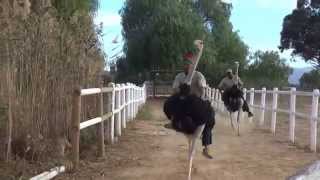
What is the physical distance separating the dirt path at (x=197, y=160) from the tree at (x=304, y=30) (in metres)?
35.1

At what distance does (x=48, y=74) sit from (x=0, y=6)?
4.66ft

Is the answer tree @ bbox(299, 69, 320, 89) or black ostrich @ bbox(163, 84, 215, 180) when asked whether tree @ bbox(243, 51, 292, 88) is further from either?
black ostrich @ bbox(163, 84, 215, 180)

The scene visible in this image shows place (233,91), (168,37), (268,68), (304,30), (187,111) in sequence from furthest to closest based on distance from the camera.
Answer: (268,68), (304,30), (168,37), (233,91), (187,111)

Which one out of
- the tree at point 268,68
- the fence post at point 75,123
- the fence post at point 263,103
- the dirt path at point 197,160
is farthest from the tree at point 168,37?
the fence post at point 75,123

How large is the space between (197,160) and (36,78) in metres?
3.41

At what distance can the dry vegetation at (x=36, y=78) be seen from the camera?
948 cm

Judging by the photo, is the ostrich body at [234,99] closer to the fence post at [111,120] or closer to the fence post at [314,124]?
the fence post at [314,124]

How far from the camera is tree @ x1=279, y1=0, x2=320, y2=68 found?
166 feet

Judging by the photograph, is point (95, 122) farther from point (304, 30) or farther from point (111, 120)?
point (304, 30)

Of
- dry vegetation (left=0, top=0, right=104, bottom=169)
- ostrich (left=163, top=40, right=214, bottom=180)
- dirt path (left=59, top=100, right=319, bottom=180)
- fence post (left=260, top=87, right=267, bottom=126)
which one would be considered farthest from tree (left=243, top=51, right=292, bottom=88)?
ostrich (left=163, top=40, right=214, bottom=180)

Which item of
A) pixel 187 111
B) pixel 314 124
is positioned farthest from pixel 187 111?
pixel 314 124

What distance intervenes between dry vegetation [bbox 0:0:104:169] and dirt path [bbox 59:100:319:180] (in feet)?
2.52

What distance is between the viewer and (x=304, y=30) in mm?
51188

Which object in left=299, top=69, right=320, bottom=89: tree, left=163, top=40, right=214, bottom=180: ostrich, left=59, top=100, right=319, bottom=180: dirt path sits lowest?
left=59, top=100, right=319, bottom=180: dirt path
